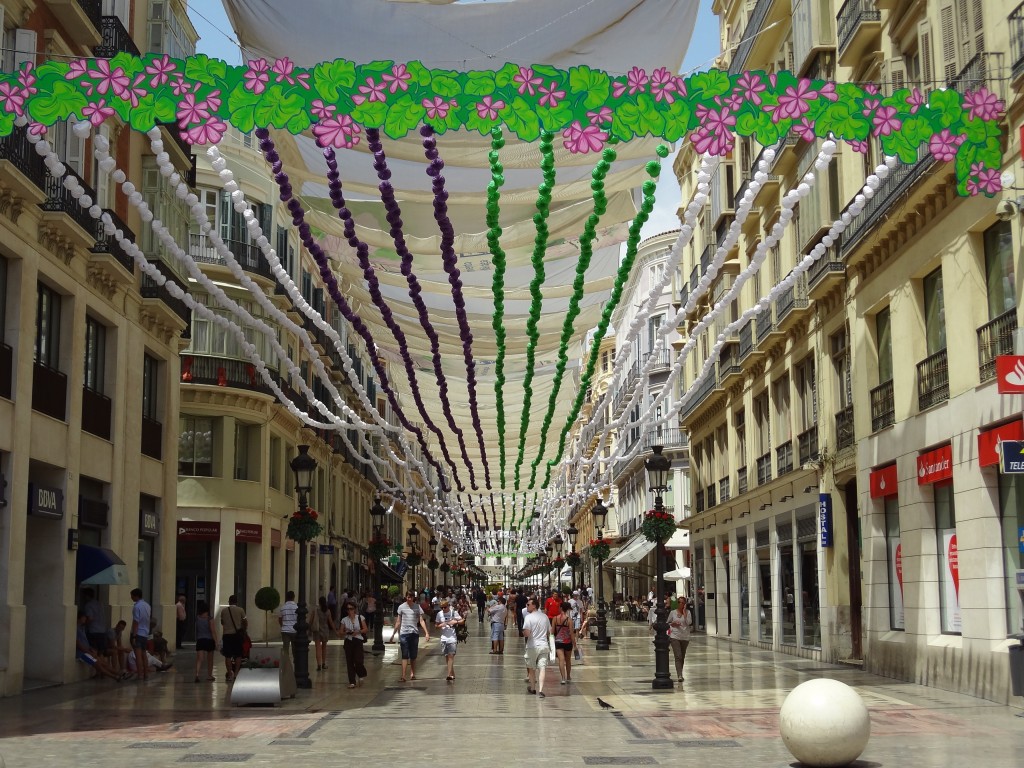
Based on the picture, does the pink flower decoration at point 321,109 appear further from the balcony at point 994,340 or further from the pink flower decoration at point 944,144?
the balcony at point 994,340

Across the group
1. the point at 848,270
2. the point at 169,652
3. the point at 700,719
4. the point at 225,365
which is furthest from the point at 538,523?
the point at 700,719

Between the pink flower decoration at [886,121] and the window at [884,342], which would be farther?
the window at [884,342]

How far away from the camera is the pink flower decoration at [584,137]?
571 inches

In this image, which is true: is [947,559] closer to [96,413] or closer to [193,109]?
[193,109]

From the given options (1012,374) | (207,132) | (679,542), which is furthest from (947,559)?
(679,542)

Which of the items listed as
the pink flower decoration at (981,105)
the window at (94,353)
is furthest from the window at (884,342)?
the window at (94,353)

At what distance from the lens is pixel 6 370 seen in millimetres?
20406

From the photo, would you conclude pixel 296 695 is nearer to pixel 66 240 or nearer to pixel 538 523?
pixel 66 240

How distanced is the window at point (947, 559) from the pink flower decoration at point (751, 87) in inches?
328

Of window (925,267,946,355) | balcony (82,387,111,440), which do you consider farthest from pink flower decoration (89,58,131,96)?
window (925,267,946,355)

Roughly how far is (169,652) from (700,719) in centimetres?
1703

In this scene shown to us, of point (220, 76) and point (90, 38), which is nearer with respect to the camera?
point (220, 76)

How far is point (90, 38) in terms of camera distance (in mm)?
23469

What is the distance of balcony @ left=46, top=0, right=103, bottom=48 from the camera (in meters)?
22.2
